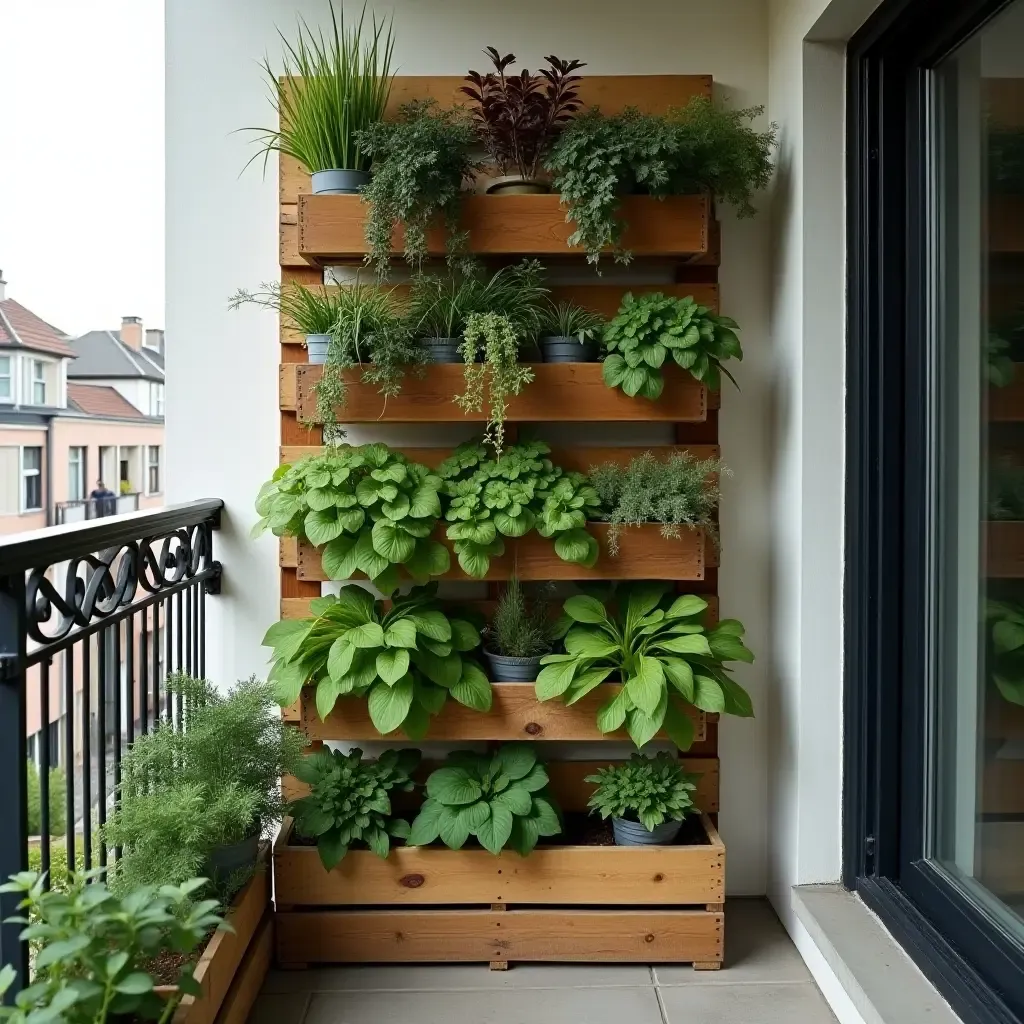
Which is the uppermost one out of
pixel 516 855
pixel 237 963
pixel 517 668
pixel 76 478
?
pixel 76 478

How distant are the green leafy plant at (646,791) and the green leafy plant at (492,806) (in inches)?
5.5

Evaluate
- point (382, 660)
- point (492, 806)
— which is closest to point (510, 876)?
point (492, 806)

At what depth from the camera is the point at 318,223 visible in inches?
89.4

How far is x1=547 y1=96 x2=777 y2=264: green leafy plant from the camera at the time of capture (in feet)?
7.14

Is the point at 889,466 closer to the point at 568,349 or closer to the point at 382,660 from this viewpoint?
the point at 568,349

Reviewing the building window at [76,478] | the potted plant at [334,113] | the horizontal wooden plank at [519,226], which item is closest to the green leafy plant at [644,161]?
the horizontal wooden plank at [519,226]

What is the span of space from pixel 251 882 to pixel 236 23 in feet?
7.36

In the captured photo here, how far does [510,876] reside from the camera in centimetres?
221

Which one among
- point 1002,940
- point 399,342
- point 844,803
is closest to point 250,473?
point 399,342

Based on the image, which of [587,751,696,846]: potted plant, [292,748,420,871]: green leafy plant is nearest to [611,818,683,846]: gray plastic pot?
[587,751,696,846]: potted plant

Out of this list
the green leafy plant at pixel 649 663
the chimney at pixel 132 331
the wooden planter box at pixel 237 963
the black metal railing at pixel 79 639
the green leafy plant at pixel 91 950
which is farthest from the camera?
the chimney at pixel 132 331

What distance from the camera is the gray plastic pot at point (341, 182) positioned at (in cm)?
229

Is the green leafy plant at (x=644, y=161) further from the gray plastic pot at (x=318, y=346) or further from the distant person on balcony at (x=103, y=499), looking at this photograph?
the distant person on balcony at (x=103, y=499)

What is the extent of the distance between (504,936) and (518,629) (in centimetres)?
74
